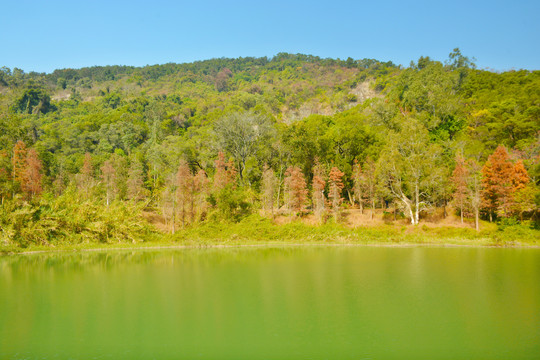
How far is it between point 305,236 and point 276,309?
1991 centimetres

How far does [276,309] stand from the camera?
15.0 meters

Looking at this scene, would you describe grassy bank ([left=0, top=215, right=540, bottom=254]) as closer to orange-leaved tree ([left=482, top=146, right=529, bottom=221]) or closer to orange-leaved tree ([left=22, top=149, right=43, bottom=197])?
orange-leaved tree ([left=482, top=146, right=529, bottom=221])

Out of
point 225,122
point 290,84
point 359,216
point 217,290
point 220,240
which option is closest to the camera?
point 217,290

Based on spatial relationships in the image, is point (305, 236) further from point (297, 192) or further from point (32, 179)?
point (32, 179)

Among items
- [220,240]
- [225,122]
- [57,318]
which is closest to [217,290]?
[57,318]

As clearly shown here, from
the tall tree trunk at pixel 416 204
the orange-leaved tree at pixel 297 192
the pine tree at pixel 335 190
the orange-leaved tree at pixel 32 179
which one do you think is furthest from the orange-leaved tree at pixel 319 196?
the orange-leaved tree at pixel 32 179

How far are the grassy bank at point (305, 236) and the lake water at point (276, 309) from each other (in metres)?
5.56

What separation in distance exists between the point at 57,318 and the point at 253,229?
2209cm

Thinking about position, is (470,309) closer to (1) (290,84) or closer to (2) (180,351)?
(2) (180,351)

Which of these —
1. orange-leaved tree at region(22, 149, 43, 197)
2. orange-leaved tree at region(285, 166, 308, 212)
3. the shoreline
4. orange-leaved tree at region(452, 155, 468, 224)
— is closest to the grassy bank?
the shoreline

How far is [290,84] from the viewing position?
408 feet

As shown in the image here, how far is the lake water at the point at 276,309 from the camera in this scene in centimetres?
1145

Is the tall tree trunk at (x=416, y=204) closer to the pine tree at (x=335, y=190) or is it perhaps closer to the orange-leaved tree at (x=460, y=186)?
the orange-leaved tree at (x=460, y=186)

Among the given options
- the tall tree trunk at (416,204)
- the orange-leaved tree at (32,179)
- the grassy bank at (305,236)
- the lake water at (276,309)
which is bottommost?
the lake water at (276,309)
